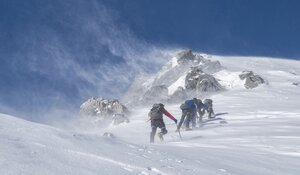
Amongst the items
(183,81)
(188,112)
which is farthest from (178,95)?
(188,112)

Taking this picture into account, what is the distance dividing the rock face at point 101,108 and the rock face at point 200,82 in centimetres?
735

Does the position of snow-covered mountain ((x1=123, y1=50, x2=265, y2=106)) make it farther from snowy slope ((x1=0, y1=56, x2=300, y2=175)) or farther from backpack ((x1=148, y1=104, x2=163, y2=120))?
backpack ((x1=148, y1=104, x2=163, y2=120))

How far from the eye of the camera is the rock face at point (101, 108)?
39741 mm

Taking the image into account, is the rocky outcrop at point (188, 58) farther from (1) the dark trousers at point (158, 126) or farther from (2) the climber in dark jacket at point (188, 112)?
(1) the dark trousers at point (158, 126)

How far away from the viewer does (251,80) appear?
4553cm

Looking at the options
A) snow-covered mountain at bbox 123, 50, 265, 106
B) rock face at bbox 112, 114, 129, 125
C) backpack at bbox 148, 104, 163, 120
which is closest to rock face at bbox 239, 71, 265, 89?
snow-covered mountain at bbox 123, 50, 265, 106

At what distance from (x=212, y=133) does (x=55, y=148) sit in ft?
42.7

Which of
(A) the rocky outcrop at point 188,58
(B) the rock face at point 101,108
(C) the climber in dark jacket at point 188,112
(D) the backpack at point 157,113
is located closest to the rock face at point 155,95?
(B) the rock face at point 101,108

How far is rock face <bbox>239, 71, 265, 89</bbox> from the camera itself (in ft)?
147

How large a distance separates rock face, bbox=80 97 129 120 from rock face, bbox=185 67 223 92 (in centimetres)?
735

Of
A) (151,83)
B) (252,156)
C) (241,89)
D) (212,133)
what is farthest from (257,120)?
(151,83)

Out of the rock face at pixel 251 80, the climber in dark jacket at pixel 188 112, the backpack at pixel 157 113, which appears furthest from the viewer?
the rock face at pixel 251 80

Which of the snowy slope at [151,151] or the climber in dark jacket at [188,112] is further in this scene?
the climber in dark jacket at [188,112]

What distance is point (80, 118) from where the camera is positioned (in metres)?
44.2
